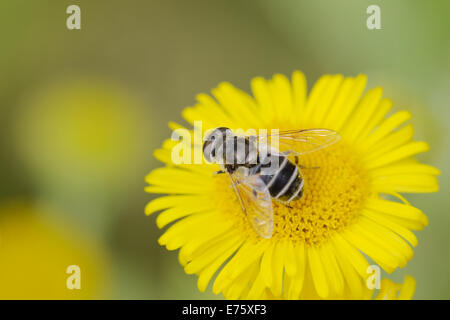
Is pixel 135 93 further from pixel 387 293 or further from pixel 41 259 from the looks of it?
pixel 387 293

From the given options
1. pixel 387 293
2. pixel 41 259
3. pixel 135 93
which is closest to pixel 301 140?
pixel 387 293

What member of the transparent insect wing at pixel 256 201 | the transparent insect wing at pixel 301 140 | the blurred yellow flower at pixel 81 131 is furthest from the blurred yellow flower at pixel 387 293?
the blurred yellow flower at pixel 81 131

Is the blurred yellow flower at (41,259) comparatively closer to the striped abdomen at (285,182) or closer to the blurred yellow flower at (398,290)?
the striped abdomen at (285,182)

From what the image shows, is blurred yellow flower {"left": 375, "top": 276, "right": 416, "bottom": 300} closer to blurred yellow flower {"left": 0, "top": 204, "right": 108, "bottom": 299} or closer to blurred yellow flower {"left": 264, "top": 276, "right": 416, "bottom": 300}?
blurred yellow flower {"left": 264, "top": 276, "right": 416, "bottom": 300}

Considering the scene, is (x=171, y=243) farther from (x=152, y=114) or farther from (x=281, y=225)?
(x=152, y=114)
